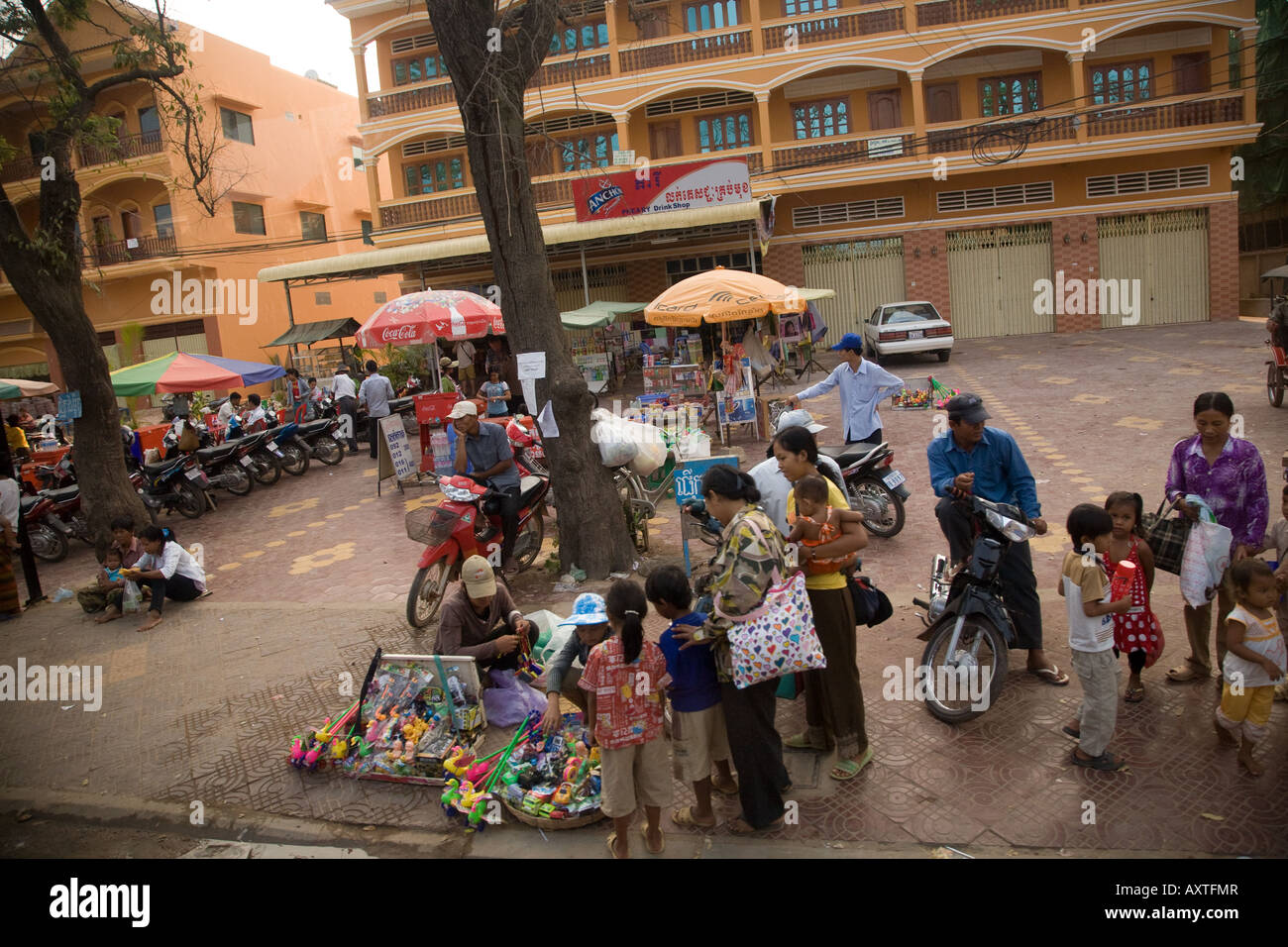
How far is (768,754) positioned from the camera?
3.72 m

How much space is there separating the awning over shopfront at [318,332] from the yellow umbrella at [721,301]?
670 inches

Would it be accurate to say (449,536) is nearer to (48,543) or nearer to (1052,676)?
(1052,676)

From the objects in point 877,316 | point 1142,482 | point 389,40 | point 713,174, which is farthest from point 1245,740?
point 389,40

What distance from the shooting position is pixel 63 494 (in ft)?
36.8

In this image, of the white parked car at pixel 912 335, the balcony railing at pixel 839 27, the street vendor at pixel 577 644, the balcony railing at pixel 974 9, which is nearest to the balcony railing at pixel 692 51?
the balcony railing at pixel 839 27

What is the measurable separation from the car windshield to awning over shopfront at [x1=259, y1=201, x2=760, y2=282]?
12.6 ft

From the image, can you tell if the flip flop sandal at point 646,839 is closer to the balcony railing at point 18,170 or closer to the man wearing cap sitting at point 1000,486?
the man wearing cap sitting at point 1000,486

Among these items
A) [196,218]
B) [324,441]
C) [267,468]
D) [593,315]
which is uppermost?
[196,218]

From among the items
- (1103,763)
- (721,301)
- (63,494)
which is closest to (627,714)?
(1103,763)

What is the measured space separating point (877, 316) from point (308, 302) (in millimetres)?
21024

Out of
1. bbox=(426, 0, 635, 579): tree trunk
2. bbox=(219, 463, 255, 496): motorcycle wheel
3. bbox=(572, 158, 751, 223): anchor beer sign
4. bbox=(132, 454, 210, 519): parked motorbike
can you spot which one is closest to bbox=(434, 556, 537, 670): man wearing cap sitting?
bbox=(426, 0, 635, 579): tree trunk

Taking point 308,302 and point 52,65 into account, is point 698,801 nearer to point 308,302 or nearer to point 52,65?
point 52,65

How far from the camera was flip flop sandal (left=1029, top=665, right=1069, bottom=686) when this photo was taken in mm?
4730

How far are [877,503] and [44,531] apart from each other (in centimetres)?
1019
